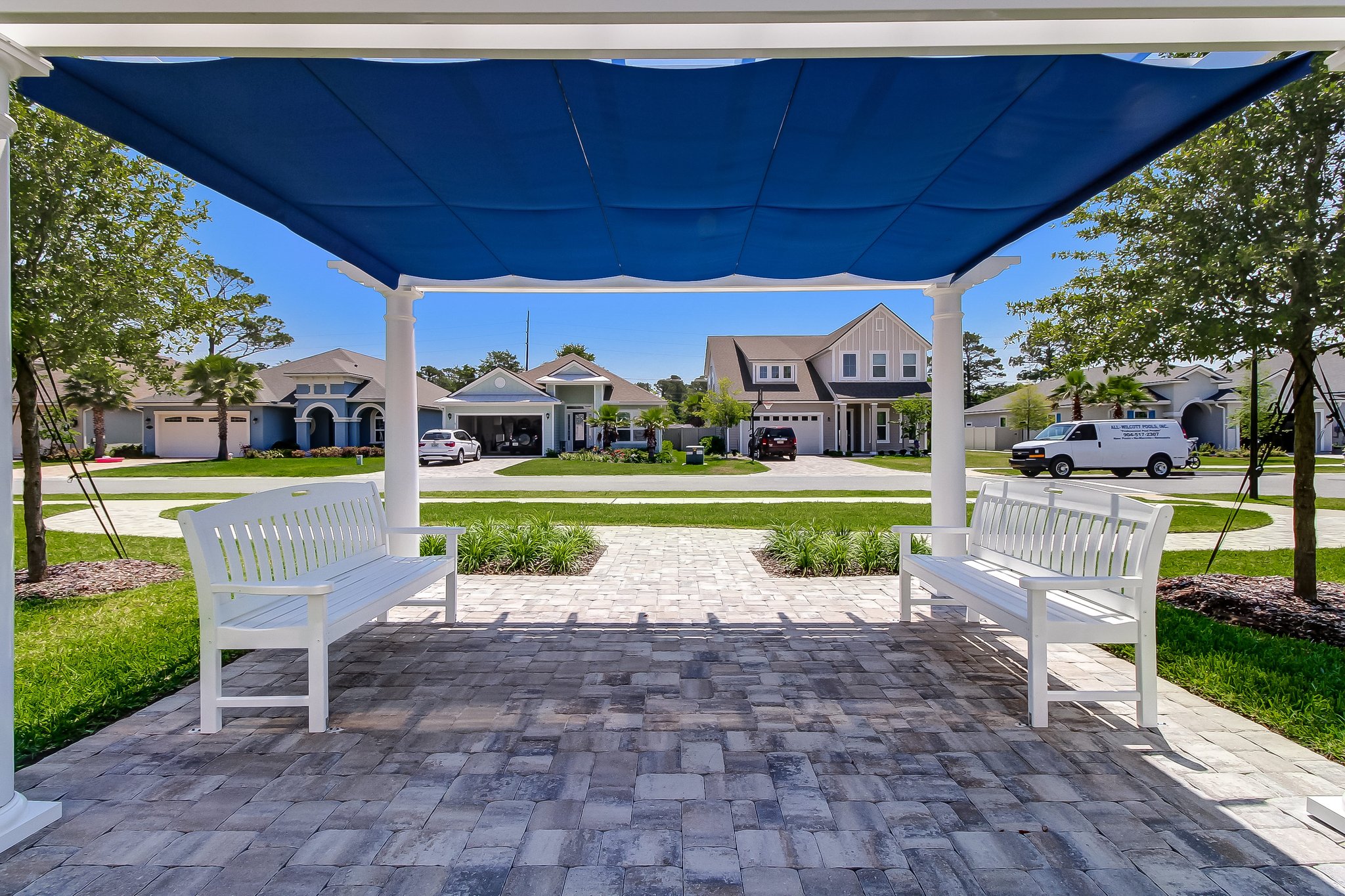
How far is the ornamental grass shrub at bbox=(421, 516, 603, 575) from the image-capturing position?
7133 millimetres

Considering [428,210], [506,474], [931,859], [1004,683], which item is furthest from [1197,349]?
[506,474]

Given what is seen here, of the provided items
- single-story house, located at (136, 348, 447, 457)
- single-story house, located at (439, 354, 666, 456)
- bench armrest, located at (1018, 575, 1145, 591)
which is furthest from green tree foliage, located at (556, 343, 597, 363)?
bench armrest, located at (1018, 575, 1145, 591)

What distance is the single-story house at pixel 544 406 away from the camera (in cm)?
3272

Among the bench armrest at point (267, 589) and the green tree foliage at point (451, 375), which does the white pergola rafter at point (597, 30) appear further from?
the green tree foliage at point (451, 375)

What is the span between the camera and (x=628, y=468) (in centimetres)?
2402

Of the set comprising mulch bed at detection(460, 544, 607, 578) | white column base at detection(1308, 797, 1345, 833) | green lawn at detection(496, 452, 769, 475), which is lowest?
white column base at detection(1308, 797, 1345, 833)

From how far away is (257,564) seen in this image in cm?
385

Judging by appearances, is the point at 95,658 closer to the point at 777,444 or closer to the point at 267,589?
the point at 267,589

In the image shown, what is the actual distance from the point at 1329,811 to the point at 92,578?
29.9ft

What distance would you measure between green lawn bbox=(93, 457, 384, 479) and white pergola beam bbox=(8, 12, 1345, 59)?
2164cm

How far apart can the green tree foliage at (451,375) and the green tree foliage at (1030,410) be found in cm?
4757

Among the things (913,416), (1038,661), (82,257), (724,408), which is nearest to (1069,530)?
(1038,661)

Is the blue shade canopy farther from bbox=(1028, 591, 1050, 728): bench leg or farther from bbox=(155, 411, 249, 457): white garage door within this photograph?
bbox=(155, 411, 249, 457): white garage door

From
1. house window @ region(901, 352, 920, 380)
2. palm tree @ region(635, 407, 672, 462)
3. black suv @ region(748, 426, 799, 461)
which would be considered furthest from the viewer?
house window @ region(901, 352, 920, 380)
